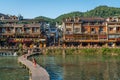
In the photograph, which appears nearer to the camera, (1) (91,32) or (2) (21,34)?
(2) (21,34)

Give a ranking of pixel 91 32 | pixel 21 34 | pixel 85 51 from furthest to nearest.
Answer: pixel 91 32 < pixel 21 34 < pixel 85 51

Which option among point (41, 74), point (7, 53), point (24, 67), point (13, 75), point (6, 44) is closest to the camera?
point (41, 74)

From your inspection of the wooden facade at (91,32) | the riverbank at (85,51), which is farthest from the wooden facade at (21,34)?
the riverbank at (85,51)

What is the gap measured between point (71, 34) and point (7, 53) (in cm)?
2393

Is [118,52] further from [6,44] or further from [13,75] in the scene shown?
[13,75]

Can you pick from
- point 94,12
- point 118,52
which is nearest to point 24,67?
point 118,52

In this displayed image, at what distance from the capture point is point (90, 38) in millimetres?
101750

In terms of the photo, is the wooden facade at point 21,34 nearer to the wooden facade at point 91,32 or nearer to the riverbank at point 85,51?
the wooden facade at point 91,32

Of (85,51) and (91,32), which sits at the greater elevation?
(91,32)

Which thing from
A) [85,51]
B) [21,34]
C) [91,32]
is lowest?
[85,51]

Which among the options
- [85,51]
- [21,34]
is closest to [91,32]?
[85,51]

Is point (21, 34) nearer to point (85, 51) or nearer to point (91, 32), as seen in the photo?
point (91, 32)

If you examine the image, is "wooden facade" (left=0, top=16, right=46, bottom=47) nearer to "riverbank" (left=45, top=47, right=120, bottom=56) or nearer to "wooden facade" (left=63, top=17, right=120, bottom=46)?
"wooden facade" (left=63, top=17, right=120, bottom=46)

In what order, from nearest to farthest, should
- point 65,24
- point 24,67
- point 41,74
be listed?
1. point 41,74
2. point 24,67
3. point 65,24
